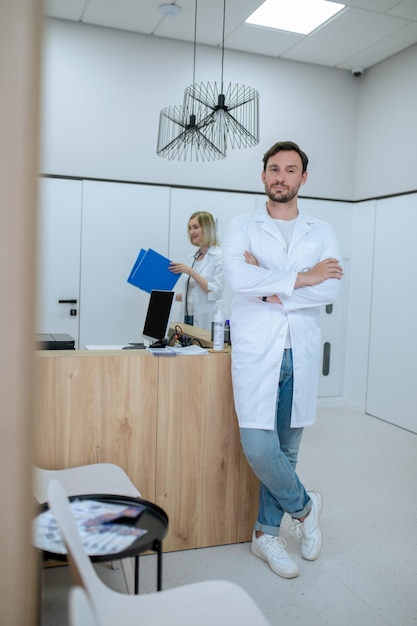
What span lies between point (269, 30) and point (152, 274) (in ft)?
8.60

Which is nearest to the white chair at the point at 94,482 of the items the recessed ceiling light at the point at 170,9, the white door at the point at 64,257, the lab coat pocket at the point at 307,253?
the lab coat pocket at the point at 307,253

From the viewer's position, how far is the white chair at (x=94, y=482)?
194 cm

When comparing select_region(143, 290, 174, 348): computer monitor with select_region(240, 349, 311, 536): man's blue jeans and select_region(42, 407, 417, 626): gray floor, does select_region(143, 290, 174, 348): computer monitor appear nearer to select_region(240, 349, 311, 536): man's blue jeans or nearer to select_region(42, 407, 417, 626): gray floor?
select_region(240, 349, 311, 536): man's blue jeans

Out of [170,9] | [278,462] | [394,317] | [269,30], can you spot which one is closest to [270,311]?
[278,462]

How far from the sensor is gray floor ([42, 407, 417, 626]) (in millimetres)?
2160

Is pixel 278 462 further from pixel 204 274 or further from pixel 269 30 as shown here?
pixel 269 30

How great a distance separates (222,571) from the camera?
8.00ft

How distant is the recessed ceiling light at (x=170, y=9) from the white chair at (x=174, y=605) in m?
4.19

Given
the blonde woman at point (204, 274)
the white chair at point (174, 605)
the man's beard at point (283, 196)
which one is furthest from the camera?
the blonde woman at point (204, 274)

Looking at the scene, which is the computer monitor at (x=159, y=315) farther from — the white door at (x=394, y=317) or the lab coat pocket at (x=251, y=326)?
the white door at (x=394, y=317)

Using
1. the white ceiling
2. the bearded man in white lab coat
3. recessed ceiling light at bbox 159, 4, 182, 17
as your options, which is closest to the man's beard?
the bearded man in white lab coat

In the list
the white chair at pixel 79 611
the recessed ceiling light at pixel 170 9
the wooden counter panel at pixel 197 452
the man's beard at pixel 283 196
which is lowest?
the wooden counter panel at pixel 197 452

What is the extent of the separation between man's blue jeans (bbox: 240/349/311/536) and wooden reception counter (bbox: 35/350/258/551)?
7.6 inches

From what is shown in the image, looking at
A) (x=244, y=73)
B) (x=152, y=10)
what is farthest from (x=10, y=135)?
(x=244, y=73)
